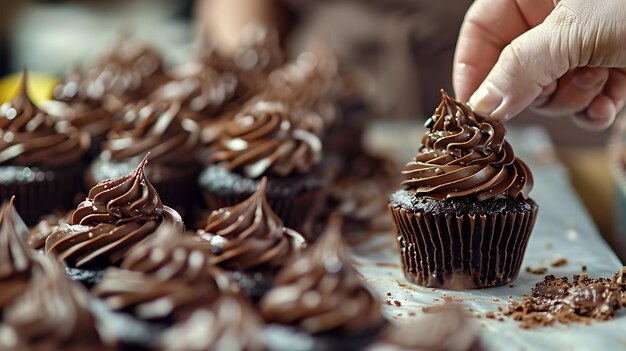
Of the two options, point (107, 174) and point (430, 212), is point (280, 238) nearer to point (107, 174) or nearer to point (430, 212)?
point (430, 212)

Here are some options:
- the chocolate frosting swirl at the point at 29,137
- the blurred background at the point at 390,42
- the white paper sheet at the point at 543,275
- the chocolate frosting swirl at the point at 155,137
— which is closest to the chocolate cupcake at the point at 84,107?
the chocolate frosting swirl at the point at 29,137

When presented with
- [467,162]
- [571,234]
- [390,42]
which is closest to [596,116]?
[571,234]

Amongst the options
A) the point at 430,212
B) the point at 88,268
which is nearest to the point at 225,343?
the point at 88,268

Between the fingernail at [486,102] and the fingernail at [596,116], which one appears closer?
the fingernail at [486,102]

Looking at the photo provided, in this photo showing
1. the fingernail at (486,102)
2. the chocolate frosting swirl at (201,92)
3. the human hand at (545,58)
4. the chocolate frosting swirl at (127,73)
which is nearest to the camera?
the human hand at (545,58)

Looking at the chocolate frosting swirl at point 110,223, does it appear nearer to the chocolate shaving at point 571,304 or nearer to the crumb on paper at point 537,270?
the chocolate shaving at point 571,304

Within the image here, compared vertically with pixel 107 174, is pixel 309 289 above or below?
above

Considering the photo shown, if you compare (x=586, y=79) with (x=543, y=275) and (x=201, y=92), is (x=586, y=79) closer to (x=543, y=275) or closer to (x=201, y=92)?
(x=543, y=275)

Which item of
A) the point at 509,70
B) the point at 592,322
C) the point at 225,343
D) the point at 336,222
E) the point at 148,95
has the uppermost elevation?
the point at 509,70
